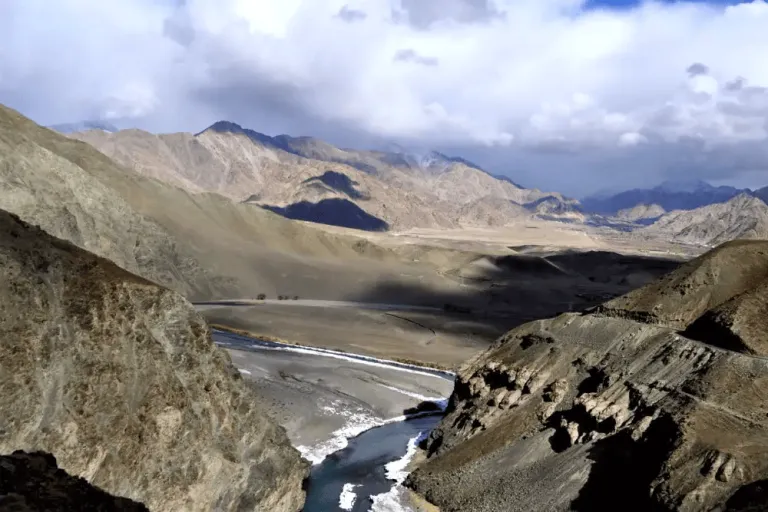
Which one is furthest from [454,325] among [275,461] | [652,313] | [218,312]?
[275,461]

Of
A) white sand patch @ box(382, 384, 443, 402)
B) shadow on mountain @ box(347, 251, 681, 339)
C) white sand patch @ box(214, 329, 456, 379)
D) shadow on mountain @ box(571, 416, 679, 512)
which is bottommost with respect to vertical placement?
white sand patch @ box(382, 384, 443, 402)

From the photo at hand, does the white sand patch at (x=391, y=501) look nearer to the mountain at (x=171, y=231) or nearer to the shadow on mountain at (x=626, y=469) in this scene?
the shadow on mountain at (x=626, y=469)

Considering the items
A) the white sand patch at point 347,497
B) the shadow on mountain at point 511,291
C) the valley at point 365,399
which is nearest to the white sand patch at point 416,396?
the valley at point 365,399

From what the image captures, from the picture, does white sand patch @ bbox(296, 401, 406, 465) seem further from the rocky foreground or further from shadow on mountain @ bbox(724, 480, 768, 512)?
shadow on mountain @ bbox(724, 480, 768, 512)

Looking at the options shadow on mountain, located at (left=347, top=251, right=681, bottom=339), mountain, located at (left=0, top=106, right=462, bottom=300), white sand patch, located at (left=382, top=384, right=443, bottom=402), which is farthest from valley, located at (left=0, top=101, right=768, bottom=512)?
shadow on mountain, located at (left=347, top=251, right=681, bottom=339)

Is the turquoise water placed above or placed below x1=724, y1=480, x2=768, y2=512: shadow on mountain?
below

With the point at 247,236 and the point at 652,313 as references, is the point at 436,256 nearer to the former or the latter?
the point at 247,236
